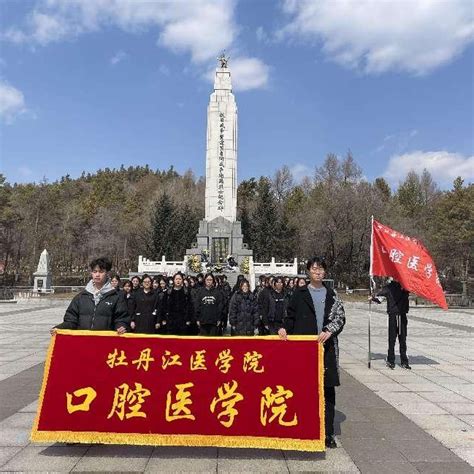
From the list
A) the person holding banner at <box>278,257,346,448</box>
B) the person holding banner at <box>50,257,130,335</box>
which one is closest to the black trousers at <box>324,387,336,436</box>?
the person holding banner at <box>278,257,346,448</box>

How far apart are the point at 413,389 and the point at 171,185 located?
62127 mm

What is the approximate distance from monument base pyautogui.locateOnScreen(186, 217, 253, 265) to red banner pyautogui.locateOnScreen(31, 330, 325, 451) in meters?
28.5

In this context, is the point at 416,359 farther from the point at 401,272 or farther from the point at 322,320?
the point at 322,320

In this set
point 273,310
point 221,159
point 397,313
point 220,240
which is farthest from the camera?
point 221,159

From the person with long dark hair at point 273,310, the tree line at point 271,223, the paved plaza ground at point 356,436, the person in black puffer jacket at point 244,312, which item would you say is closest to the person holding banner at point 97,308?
the paved plaza ground at point 356,436

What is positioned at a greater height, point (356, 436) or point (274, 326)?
point (274, 326)

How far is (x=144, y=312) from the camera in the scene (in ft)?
23.5

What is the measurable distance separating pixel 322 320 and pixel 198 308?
3858 mm

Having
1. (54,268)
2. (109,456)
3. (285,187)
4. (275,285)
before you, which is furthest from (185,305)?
(285,187)

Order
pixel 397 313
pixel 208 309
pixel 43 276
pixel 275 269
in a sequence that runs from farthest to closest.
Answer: pixel 275 269
pixel 43 276
pixel 397 313
pixel 208 309

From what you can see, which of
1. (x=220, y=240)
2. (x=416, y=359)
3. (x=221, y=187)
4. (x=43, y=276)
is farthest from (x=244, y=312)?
(x=43, y=276)

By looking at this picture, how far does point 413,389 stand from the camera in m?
6.37

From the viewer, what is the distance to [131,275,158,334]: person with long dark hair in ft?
23.4

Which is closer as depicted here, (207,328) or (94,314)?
(94,314)
